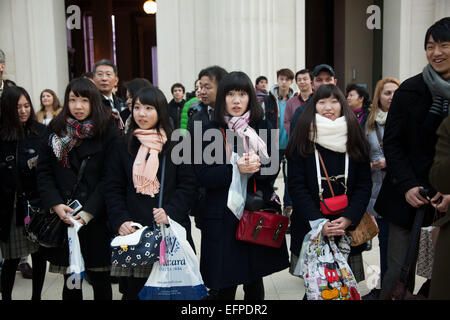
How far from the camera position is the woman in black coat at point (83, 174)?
3.18m

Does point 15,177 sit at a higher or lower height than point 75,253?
higher

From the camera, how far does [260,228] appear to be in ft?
10.0

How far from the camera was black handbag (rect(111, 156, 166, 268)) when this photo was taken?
9.30ft

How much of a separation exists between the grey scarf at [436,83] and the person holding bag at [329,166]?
1.79ft

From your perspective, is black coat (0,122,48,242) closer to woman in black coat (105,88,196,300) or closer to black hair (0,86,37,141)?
black hair (0,86,37,141)

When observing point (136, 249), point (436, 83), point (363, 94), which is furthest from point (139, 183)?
point (363, 94)

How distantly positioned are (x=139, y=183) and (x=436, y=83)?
2089mm

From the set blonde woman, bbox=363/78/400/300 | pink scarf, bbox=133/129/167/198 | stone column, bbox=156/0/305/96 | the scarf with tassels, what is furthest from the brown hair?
stone column, bbox=156/0/305/96

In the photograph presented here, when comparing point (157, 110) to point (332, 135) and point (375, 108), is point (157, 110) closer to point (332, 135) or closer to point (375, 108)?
point (332, 135)

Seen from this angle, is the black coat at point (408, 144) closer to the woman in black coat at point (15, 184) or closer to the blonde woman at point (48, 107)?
the woman in black coat at point (15, 184)

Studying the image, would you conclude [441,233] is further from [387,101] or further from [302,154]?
[387,101]

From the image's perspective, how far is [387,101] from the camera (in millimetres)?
4184

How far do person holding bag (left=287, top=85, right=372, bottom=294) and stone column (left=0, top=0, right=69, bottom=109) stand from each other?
842cm
